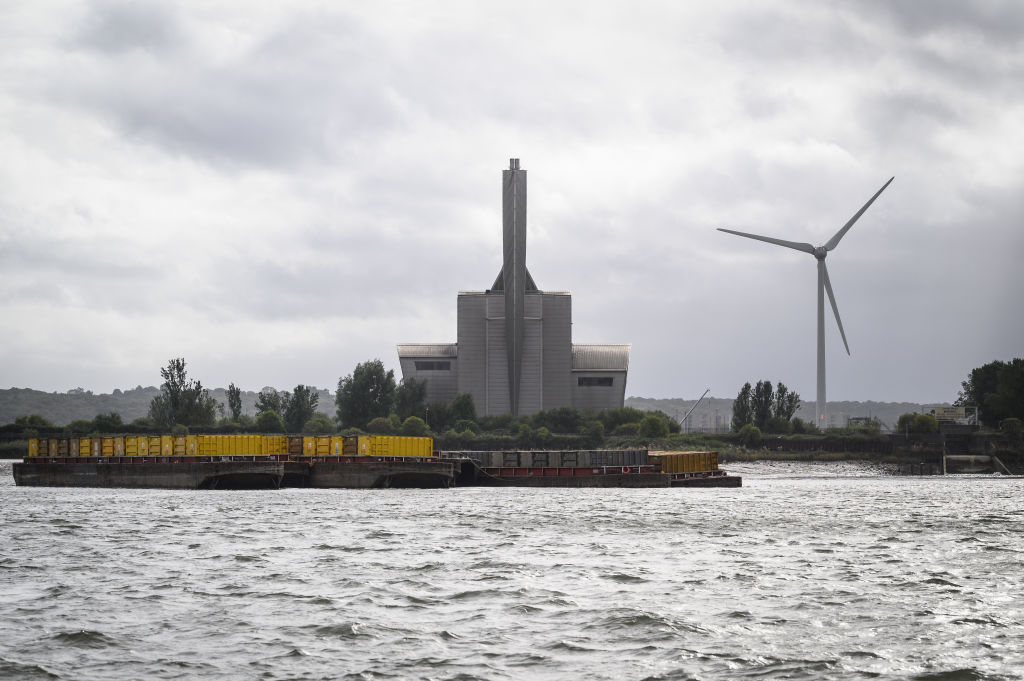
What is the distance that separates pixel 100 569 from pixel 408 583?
11621 millimetres

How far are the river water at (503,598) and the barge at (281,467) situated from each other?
37.2 metres

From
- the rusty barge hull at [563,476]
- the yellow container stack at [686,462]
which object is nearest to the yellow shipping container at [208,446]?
the rusty barge hull at [563,476]

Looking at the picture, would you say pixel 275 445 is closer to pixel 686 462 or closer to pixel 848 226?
pixel 686 462

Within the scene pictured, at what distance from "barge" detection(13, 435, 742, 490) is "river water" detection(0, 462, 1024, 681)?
122 ft

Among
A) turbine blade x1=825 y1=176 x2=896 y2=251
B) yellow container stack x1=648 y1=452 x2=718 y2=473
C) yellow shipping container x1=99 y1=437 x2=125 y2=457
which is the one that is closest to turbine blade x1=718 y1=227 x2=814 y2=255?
turbine blade x1=825 y1=176 x2=896 y2=251

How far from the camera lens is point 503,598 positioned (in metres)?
33.5

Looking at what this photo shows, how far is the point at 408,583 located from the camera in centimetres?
3688

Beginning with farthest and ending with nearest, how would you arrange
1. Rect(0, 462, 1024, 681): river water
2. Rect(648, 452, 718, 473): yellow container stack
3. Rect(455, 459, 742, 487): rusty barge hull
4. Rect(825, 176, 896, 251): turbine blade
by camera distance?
1. Rect(825, 176, 896, 251): turbine blade
2. Rect(648, 452, 718, 473): yellow container stack
3. Rect(455, 459, 742, 487): rusty barge hull
4. Rect(0, 462, 1024, 681): river water

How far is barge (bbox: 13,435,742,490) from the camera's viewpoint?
10469cm

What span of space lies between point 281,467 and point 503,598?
70844 mm

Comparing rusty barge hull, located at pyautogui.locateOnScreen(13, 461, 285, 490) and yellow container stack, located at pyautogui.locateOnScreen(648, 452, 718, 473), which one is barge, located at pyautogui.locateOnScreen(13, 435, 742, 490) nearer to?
rusty barge hull, located at pyautogui.locateOnScreen(13, 461, 285, 490)

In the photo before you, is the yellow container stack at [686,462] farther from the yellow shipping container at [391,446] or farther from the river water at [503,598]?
the river water at [503,598]

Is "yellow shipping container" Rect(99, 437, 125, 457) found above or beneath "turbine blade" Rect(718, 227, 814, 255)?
beneath

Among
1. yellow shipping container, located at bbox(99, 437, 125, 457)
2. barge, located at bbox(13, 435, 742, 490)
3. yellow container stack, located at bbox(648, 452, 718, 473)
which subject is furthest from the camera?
yellow container stack, located at bbox(648, 452, 718, 473)
